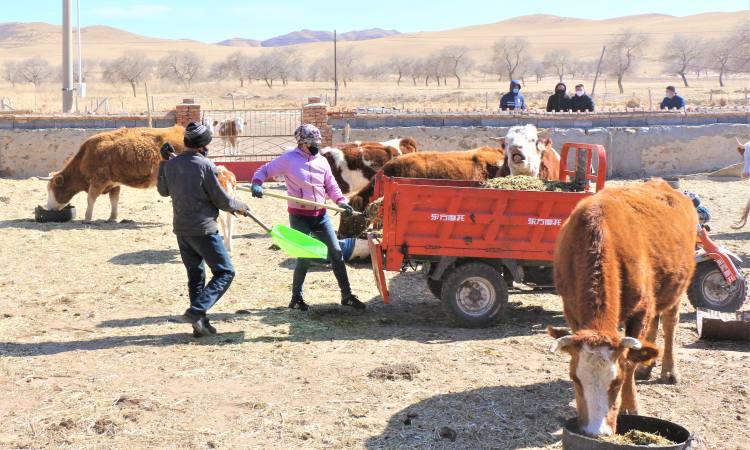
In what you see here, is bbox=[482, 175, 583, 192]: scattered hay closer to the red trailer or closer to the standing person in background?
the red trailer

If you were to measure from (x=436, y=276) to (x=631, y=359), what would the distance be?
3.54m

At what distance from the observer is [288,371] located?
7.37 metres

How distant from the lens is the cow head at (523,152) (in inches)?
458

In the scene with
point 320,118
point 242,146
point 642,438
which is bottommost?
point 642,438

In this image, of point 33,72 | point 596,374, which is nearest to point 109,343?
point 596,374

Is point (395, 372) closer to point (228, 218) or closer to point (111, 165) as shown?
point (228, 218)

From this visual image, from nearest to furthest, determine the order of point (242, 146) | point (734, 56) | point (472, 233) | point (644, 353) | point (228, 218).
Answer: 1. point (644, 353)
2. point (472, 233)
3. point (228, 218)
4. point (242, 146)
5. point (734, 56)

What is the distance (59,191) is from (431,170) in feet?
21.7

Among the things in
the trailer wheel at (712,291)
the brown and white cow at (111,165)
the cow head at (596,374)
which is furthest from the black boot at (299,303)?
the brown and white cow at (111,165)

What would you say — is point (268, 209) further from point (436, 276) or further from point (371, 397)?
point (371, 397)

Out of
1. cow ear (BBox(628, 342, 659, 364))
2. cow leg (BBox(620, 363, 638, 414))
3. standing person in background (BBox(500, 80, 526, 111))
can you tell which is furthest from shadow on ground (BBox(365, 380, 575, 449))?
standing person in background (BBox(500, 80, 526, 111))

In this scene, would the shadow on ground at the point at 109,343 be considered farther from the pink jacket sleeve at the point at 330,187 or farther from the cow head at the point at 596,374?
the cow head at the point at 596,374

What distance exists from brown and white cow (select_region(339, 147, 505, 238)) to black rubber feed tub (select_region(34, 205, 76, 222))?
5.26 metres

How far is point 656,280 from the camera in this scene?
6.46 meters
